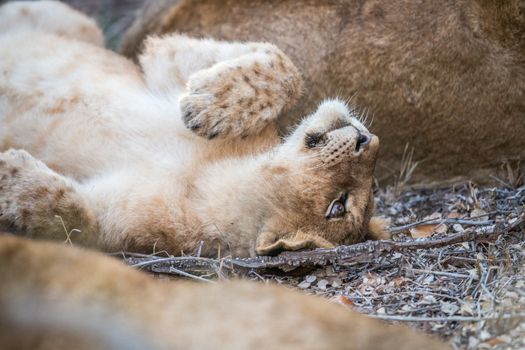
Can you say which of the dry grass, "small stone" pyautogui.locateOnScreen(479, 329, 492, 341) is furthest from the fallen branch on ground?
"small stone" pyautogui.locateOnScreen(479, 329, 492, 341)

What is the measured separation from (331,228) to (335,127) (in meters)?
0.49

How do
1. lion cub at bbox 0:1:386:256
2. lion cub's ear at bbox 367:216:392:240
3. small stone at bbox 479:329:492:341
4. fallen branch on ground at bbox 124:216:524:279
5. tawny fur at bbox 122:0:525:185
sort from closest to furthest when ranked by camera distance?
small stone at bbox 479:329:492:341
fallen branch on ground at bbox 124:216:524:279
lion cub at bbox 0:1:386:256
lion cub's ear at bbox 367:216:392:240
tawny fur at bbox 122:0:525:185

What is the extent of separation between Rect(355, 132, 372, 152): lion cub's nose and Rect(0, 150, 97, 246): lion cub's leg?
47.8 inches

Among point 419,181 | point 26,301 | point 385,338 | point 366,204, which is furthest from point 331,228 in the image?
point 26,301

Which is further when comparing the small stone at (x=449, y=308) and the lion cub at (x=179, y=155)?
the lion cub at (x=179, y=155)

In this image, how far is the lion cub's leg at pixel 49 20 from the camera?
4.65 m

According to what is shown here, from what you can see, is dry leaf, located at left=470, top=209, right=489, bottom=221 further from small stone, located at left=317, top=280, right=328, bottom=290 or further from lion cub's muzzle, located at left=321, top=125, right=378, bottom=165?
small stone, located at left=317, top=280, right=328, bottom=290

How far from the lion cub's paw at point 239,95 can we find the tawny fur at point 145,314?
5.07 ft

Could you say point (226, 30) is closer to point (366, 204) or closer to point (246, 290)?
point (366, 204)

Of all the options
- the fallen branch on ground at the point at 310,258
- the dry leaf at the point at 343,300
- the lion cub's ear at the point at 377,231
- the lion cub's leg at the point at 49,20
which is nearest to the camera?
the dry leaf at the point at 343,300

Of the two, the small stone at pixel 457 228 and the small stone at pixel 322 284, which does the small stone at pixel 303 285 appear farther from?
the small stone at pixel 457 228

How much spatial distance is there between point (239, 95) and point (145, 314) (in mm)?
1917

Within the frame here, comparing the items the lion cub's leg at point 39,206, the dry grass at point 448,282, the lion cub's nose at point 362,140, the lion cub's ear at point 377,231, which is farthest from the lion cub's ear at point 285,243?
the lion cub's leg at point 39,206

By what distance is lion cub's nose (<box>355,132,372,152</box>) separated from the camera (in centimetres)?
347
